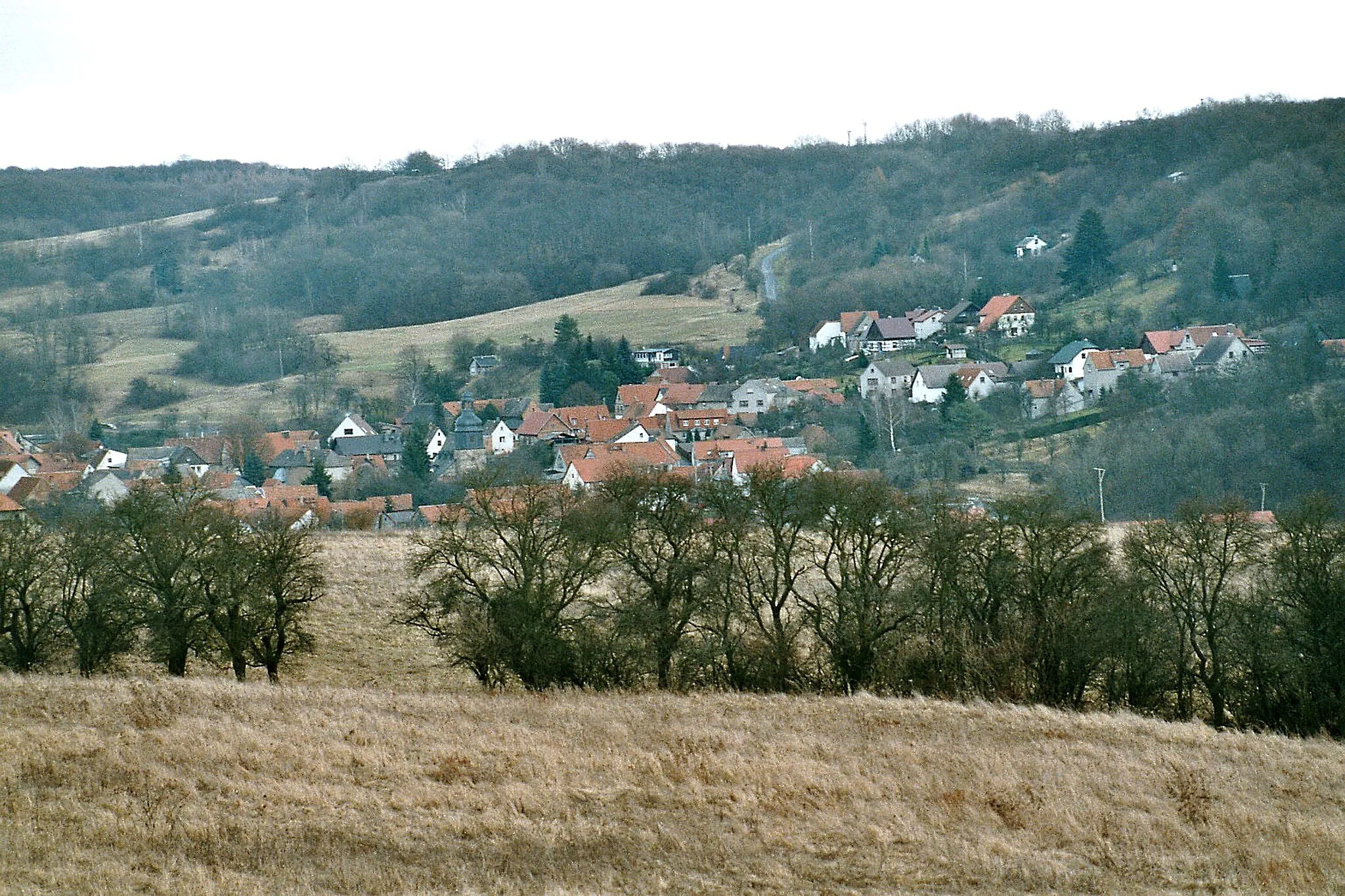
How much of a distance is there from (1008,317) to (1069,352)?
1558 centimetres

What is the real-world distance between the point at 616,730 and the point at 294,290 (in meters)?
116

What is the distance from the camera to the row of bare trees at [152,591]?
19344 mm

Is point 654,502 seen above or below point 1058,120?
below

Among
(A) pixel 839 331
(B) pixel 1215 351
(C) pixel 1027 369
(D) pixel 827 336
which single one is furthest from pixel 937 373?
(A) pixel 839 331

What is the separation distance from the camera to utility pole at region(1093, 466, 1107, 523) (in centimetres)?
4297

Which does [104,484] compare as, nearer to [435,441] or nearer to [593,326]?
[435,441]

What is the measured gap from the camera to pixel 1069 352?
213 ft


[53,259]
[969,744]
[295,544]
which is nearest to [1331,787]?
[969,744]

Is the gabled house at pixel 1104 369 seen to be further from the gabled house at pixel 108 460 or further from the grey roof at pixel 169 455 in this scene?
the gabled house at pixel 108 460

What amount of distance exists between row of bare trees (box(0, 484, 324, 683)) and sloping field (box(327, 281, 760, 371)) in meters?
70.5

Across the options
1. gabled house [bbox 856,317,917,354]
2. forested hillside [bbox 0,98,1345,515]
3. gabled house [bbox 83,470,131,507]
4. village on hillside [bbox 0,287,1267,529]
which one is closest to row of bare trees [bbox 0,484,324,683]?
village on hillside [bbox 0,287,1267,529]

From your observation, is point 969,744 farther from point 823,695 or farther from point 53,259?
point 53,259

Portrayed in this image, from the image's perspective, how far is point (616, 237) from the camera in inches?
5182

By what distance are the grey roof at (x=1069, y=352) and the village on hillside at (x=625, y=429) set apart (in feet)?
0.44
